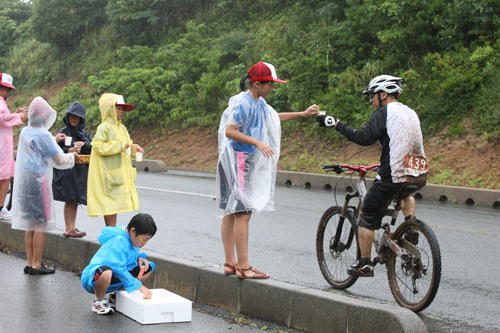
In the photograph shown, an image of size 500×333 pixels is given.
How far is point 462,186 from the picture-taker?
13.8 metres

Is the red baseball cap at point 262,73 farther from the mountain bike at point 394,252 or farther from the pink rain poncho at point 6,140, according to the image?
the pink rain poncho at point 6,140

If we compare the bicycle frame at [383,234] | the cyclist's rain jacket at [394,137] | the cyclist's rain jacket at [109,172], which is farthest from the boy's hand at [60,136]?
the cyclist's rain jacket at [394,137]

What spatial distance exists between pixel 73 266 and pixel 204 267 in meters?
1.96

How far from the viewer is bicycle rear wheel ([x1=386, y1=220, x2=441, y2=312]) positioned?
4438mm

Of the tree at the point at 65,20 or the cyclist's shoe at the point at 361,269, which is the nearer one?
the cyclist's shoe at the point at 361,269

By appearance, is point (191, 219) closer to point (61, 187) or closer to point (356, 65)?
point (61, 187)

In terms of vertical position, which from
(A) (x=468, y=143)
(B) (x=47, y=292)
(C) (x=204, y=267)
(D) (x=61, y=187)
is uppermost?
(A) (x=468, y=143)

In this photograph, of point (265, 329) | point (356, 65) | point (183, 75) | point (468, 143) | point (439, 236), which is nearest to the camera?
point (265, 329)

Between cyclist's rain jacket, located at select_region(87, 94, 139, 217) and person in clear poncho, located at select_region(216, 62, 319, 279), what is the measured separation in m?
1.61

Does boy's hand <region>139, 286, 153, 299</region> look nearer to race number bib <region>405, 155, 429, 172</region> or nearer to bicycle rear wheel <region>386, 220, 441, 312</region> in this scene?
bicycle rear wheel <region>386, 220, 441, 312</region>

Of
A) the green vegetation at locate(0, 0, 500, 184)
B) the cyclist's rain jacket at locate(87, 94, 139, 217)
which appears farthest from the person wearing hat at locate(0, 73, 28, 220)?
the green vegetation at locate(0, 0, 500, 184)

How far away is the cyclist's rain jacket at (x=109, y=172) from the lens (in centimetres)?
622

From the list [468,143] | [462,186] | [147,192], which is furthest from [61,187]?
[468,143]

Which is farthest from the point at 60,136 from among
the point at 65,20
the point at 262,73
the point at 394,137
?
the point at 65,20
